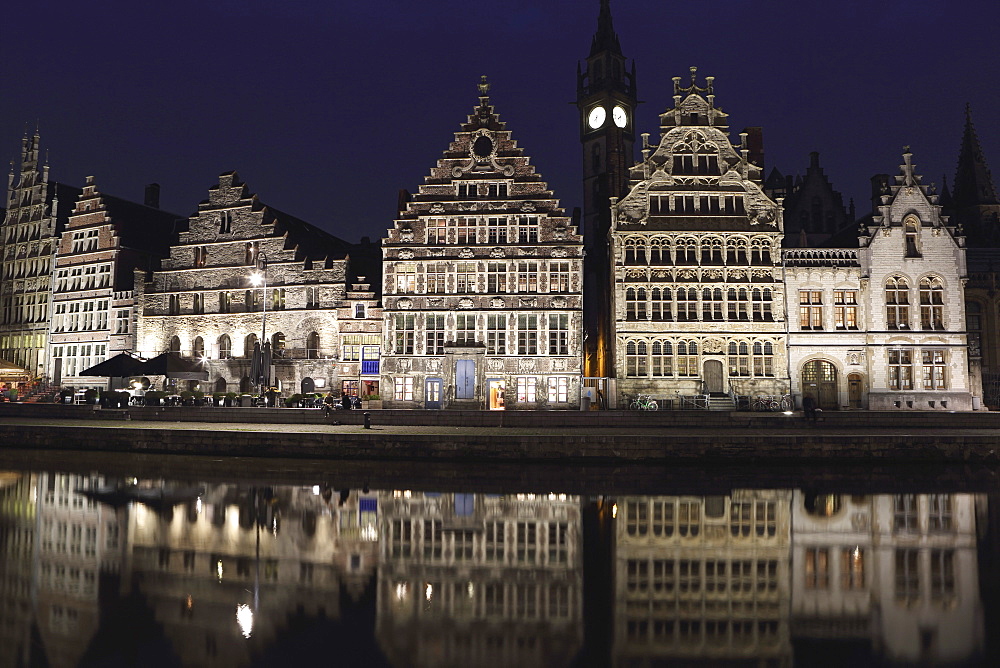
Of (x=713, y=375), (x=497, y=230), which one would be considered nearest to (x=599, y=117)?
(x=497, y=230)

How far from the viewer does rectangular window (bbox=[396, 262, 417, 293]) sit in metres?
39.2

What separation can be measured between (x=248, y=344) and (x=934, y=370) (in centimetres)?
3947

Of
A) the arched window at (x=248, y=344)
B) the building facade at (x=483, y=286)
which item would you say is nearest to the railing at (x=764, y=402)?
the building facade at (x=483, y=286)

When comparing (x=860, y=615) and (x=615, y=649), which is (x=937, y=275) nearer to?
(x=860, y=615)

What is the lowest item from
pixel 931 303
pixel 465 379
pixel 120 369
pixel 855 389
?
pixel 855 389

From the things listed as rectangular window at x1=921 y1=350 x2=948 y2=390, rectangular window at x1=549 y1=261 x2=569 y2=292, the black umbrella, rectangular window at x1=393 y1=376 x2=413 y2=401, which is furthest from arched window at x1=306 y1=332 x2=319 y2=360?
rectangular window at x1=921 y1=350 x2=948 y2=390

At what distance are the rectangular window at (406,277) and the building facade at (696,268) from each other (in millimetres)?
11180

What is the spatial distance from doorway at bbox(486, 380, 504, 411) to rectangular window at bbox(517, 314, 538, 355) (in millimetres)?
2077

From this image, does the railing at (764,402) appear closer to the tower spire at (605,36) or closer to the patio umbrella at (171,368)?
the patio umbrella at (171,368)

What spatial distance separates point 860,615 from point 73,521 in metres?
14.8

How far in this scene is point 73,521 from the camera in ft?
48.5

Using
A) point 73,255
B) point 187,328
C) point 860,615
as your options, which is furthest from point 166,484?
point 73,255

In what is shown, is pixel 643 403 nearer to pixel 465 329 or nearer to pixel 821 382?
pixel 821 382

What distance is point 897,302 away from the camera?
→ 127 ft
